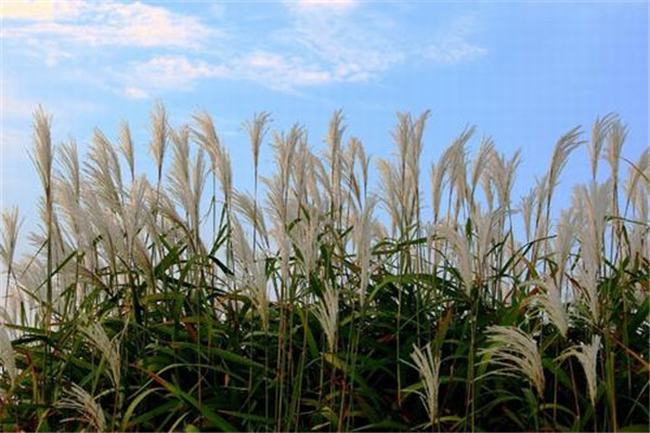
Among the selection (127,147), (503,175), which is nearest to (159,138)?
(127,147)

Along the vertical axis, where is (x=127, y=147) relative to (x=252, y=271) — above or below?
above

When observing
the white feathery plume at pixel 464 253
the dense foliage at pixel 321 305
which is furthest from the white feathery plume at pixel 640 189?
the white feathery plume at pixel 464 253

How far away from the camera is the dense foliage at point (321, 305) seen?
2854 millimetres

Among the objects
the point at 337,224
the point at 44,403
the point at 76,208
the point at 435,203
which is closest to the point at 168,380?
the point at 44,403

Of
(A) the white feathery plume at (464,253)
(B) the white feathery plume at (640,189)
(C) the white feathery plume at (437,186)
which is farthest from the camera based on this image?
(B) the white feathery plume at (640,189)

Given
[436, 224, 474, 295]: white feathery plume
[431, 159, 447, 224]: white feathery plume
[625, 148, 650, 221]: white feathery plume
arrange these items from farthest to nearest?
1. [625, 148, 650, 221]: white feathery plume
2. [431, 159, 447, 224]: white feathery plume
3. [436, 224, 474, 295]: white feathery plume

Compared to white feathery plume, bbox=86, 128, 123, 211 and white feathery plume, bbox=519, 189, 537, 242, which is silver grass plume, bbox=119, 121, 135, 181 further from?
white feathery plume, bbox=519, 189, 537, 242

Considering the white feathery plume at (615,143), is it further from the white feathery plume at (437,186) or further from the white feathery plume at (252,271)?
the white feathery plume at (252,271)

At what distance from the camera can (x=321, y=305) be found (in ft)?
9.09

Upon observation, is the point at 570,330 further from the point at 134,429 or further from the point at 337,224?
the point at 134,429

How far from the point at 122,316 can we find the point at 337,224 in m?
0.97

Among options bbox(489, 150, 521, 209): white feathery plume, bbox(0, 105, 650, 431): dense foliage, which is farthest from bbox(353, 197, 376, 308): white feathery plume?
bbox(489, 150, 521, 209): white feathery plume

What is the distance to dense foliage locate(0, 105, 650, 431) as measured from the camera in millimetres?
2854

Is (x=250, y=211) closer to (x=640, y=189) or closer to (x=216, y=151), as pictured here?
(x=216, y=151)
